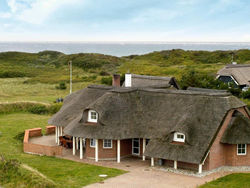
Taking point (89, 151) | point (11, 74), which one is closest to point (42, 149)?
point (89, 151)

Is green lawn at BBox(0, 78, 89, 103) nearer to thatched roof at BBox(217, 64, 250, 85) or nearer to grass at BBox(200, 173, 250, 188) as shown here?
thatched roof at BBox(217, 64, 250, 85)

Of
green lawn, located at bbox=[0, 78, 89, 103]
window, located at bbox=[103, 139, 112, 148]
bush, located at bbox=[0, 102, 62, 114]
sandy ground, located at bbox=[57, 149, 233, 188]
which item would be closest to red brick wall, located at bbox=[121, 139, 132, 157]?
window, located at bbox=[103, 139, 112, 148]

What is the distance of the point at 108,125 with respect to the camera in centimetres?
2602

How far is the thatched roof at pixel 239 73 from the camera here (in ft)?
176

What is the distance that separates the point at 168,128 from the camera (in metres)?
25.4

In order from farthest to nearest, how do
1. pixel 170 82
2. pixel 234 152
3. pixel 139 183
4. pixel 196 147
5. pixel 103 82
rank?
pixel 103 82
pixel 170 82
pixel 234 152
pixel 196 147
pixel 139 183

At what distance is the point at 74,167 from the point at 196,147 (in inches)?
319

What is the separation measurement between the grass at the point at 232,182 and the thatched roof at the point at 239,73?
32.4 m

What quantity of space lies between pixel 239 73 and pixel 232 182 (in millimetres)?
35863

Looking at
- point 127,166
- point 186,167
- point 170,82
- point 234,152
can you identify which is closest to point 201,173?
point 186,167

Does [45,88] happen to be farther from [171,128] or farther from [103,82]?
[171,128]

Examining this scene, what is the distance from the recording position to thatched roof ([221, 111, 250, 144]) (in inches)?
948

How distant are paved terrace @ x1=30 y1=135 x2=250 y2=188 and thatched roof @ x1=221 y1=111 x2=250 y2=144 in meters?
2.22

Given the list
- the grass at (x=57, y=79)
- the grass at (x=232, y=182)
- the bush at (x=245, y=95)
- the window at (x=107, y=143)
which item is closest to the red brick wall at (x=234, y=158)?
the grass at (x=232, y=182)
